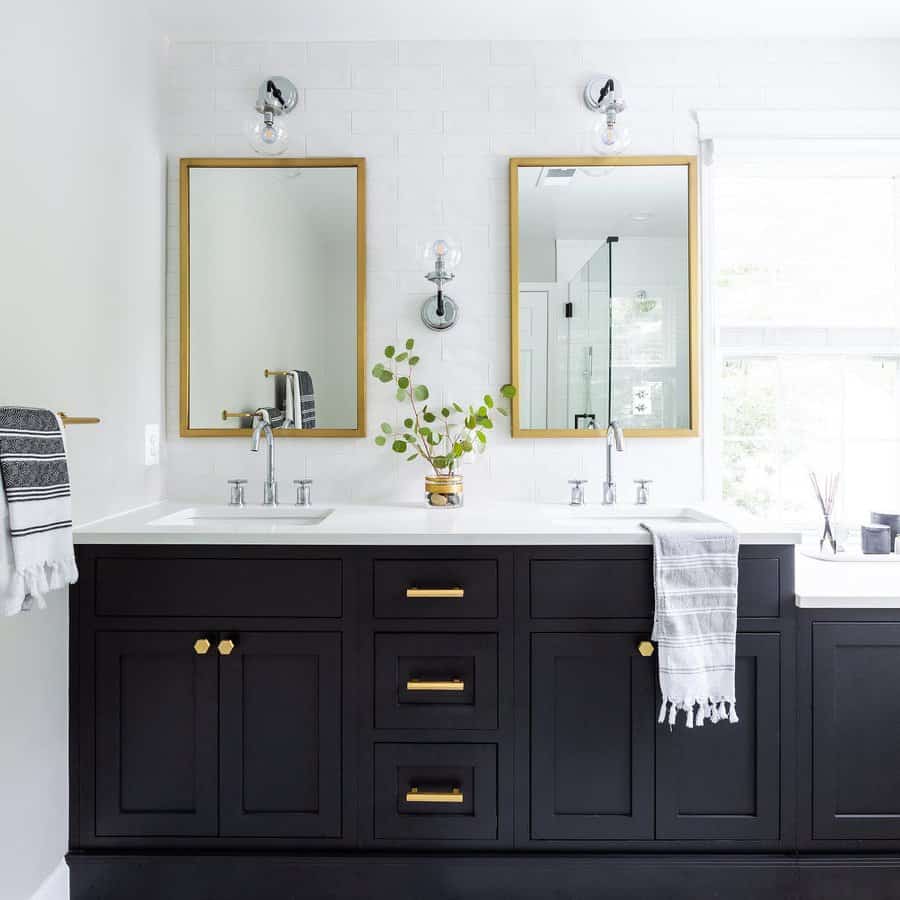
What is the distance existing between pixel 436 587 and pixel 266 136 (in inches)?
60.1

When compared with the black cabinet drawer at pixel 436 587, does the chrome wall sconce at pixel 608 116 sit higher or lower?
higher

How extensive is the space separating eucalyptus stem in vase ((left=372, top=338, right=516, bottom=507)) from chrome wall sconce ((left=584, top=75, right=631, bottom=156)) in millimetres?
834

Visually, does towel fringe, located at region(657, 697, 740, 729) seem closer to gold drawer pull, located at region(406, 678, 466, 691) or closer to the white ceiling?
gold drawer pull, located at region(406, 678, 466, 691)

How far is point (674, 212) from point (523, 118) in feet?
1.97

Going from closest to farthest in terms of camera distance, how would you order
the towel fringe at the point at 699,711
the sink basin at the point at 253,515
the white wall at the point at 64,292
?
the white wall at the point at 64,292
the towel fringe at the point at 699,711
the sink basin at the point at 253,515

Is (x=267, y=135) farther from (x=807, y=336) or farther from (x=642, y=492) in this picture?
(x=807, y=336)

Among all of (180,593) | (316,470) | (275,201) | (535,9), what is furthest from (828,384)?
(180,593)

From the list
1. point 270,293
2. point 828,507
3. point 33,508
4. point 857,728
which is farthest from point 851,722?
point 270,293

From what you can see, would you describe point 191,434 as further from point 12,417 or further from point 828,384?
point 828,384

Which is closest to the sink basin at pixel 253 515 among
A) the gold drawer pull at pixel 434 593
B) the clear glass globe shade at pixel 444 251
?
the gold drawer pull at pixel 434 593

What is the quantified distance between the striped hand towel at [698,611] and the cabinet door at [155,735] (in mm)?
1118

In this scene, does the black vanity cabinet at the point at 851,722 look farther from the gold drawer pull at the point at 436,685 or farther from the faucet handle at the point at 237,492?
the faucet handle at the point at 237,492

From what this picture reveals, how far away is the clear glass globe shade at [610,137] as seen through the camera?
2277 millimetres

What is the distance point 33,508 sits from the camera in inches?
55.3
